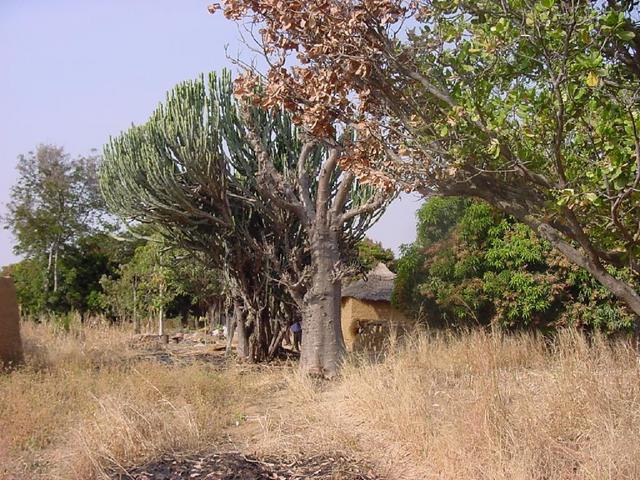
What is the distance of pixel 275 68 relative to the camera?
663 cm

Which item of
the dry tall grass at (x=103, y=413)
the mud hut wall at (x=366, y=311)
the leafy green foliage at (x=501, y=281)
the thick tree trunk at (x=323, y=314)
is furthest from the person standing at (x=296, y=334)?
the mud hut wall at (x=366, y=311)

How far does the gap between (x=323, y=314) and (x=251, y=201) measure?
2.44 m

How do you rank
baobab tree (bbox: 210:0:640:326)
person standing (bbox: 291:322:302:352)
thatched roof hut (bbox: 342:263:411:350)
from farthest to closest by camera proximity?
thatched roof hut (bbox: 342:263:411:350)
person standing (bbox: 291:322:302:352)
baobab tree (bbox: 210:0:640:326)

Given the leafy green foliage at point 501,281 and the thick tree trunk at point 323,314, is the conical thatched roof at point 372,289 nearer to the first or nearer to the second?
the leafy green foliage at point 501,281

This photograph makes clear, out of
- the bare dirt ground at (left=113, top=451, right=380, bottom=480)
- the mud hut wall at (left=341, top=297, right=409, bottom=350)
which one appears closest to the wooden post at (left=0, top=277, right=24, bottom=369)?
the bare dirt ground at (left=113, top=451, right=380, bottom=480)

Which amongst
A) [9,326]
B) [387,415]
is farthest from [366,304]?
[387,415]

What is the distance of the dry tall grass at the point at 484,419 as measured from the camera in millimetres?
5465

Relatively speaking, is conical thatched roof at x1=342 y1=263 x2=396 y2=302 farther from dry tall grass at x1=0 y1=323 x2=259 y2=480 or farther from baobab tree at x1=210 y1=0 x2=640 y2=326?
baobab tree at x1=210 y1=0 x2=640 y2=326

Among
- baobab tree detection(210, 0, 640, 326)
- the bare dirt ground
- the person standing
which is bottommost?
the bare dirt ground

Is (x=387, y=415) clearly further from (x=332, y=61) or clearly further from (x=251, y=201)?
(x=251, y=201)

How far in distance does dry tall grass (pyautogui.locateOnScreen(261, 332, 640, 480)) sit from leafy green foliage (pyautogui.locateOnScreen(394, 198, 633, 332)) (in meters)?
4.91

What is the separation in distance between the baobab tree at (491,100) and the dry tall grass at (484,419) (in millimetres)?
1043

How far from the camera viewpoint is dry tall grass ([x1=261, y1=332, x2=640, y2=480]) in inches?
215

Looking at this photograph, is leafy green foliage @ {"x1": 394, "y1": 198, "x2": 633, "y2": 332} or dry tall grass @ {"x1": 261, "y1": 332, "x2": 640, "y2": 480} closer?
dry tall grass @ {"x1": 261, "y1": 332, "x2": 640, "y2": 480}
